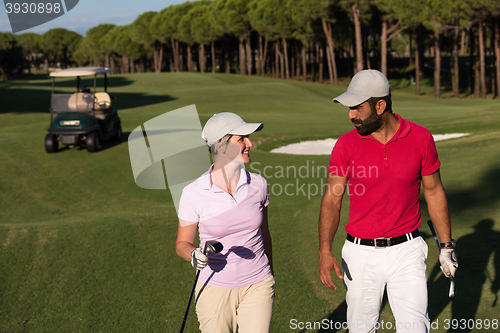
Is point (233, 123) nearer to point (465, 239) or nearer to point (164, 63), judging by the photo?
point (465, 239)

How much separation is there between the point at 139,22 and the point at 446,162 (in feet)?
285

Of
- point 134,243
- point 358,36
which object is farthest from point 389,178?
point 358,36

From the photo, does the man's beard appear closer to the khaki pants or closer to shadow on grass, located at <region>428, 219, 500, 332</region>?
the khaki pants

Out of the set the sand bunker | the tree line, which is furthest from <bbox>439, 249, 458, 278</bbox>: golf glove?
the tree line

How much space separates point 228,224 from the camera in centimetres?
329

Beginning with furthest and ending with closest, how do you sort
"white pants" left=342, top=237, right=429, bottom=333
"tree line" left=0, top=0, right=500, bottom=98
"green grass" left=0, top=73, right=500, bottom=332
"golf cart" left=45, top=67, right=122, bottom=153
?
"tree line" left=0, top=0, right=500, bottom=98
"golf cart" left=45, top=67, right=122, bottom=153
"green grass" left=0, top=73, right=500, bottom=332
"white pants" left=342, top=237, right=429, bottom=333

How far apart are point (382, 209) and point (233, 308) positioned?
1344 millimetres

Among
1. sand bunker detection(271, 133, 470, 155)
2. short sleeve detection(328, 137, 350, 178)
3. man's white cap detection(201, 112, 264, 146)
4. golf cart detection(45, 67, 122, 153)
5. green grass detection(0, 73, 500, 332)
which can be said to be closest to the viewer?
man's white cap detection(201, 112, 264, 146)

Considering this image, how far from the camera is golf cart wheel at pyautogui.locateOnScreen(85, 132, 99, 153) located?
46.6 ft

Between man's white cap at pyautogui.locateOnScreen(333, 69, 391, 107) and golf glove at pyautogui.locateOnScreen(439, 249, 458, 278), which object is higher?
man's white cap at pyautogui.locateOnScreen(333, 69, 391, 107)

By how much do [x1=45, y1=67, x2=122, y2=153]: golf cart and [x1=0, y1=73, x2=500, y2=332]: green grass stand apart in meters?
0.47

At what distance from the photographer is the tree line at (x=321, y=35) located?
41.0 meters

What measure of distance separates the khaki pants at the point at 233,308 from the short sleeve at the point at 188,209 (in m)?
0.50

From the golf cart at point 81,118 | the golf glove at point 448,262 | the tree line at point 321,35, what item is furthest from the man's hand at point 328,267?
the tree line at point 321,35
